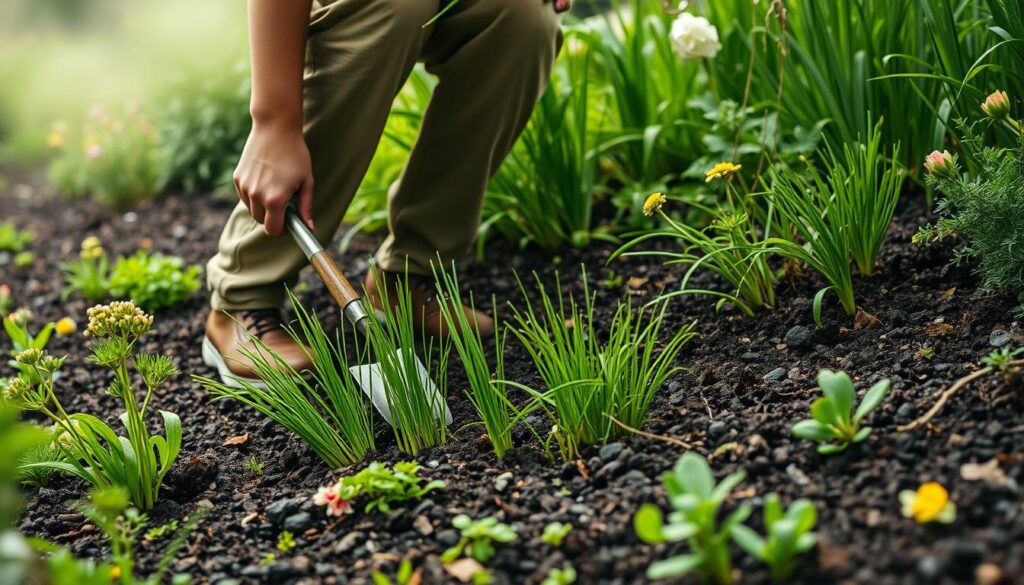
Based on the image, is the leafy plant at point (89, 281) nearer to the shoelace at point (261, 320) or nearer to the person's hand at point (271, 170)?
the shoelace at point (261, 320)

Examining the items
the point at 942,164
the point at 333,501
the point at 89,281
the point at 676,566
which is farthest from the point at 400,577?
the point at 89,281

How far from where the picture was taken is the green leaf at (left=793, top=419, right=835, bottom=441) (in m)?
1.30

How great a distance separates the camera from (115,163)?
3953 mm

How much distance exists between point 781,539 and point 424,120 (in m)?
1.33

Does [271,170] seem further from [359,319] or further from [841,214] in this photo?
[841,214]

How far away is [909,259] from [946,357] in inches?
16.6

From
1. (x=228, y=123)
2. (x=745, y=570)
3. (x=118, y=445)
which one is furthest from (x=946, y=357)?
(x=228, y=123)

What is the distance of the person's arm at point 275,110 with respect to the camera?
1791 millimetres

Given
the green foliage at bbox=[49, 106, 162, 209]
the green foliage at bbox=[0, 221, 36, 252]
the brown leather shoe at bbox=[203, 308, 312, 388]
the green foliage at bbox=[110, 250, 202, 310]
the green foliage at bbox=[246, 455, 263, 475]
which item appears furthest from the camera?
the green foliage at bbox=[49, 106, 162, 209]

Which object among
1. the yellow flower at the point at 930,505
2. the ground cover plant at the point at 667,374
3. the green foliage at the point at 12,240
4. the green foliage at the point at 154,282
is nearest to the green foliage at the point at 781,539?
the ground cover plant at the point at 667,374

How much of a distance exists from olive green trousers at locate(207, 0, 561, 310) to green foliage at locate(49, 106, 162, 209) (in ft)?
6.49

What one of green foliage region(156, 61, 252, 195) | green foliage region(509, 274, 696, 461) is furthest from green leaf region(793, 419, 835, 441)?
green foliage region(156, 61, 252, 195)

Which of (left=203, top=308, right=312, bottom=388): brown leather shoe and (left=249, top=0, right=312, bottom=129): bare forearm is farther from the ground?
(left=249, top=0, right=312, bottom=129): bare forearm

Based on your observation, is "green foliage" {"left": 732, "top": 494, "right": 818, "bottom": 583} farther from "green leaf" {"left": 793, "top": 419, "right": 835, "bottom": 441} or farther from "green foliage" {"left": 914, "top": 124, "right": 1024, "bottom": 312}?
"green foliage" {"left": 914, "top": 124, "right": 1024, "bottom": 312}
